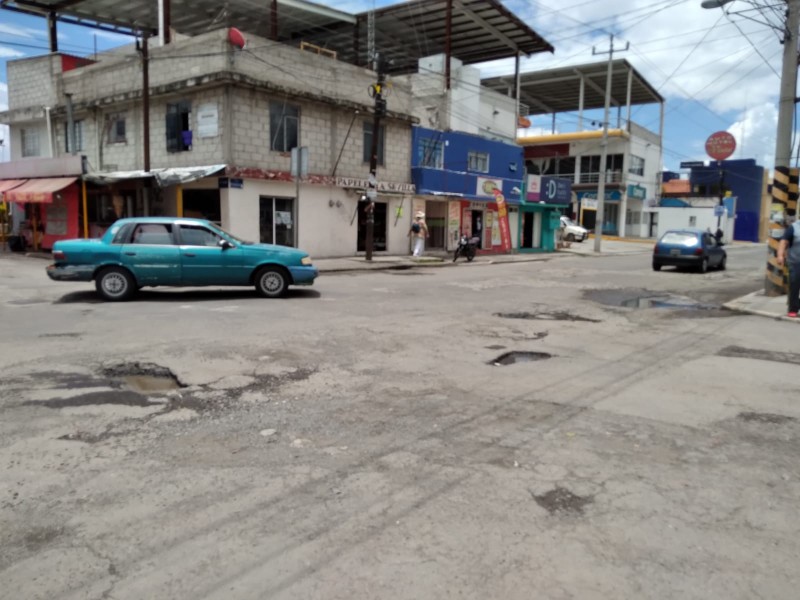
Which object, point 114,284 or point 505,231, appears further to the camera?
point 505,231

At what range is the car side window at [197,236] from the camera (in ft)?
38.9

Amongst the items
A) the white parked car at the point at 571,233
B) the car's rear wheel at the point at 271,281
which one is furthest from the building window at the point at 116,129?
the white parked car at the point at 571,233

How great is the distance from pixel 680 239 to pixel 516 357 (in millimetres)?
16809

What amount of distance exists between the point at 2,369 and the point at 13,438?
234 cm

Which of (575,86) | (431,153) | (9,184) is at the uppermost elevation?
(575,86)

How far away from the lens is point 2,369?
6.45m

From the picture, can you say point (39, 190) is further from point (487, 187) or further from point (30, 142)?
point (487, 187)

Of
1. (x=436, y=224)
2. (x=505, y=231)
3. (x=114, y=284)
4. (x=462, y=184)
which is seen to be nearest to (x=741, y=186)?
(x=505, y=231)

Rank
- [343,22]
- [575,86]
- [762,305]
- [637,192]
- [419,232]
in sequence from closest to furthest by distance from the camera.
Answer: [762,305] → [419,232] → [343,22] → [575,86] → [637,192]

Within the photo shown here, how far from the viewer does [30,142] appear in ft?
95.3

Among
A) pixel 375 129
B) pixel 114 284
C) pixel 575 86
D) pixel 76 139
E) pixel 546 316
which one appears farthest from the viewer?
pixel 575 86

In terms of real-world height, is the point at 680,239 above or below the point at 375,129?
below

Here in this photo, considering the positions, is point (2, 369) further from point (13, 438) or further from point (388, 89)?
point (388, 89)

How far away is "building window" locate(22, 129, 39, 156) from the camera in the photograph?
28.7 metres
